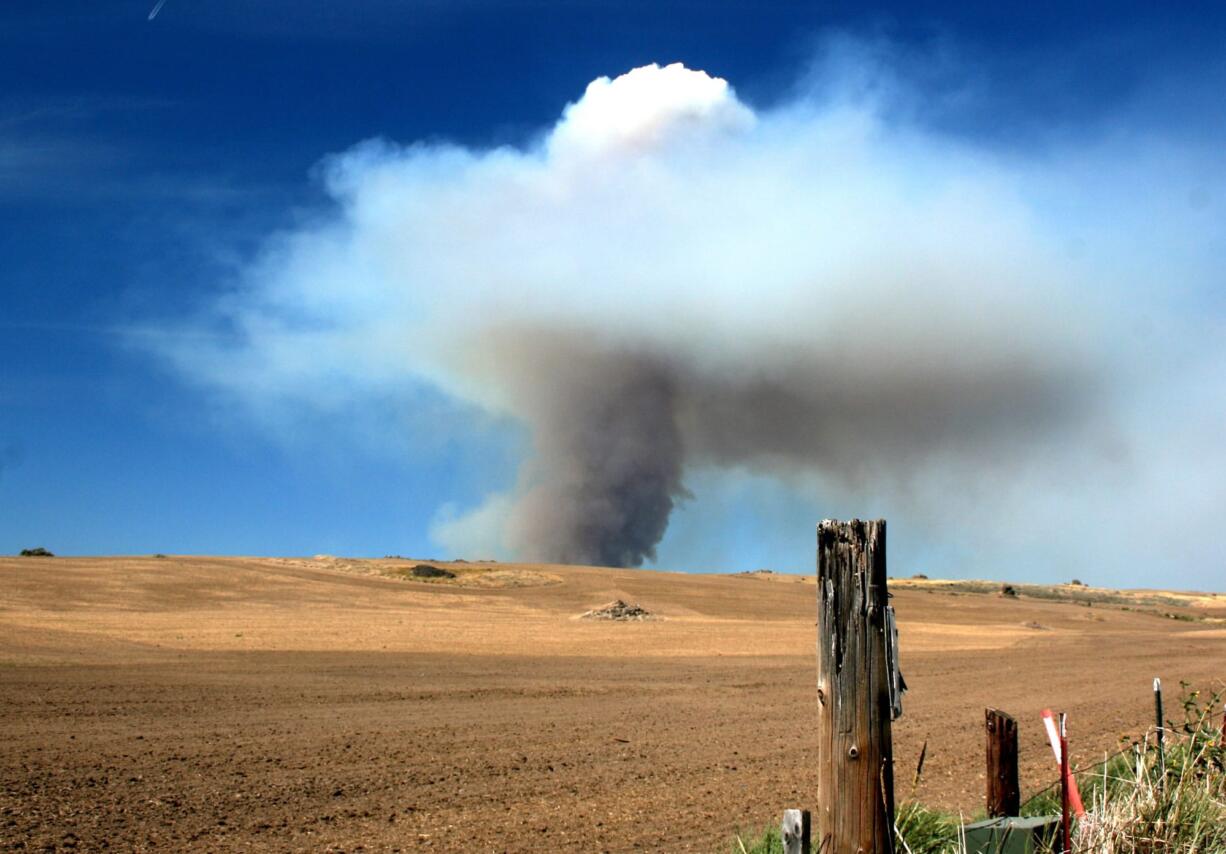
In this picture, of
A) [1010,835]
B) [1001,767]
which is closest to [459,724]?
[1001,767]

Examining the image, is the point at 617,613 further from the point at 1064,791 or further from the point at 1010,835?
the point at 1064,791

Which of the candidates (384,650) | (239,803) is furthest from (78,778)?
(384,650)

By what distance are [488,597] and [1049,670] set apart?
148 feet

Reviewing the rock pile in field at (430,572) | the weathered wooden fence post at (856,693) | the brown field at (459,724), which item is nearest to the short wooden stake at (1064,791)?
the weathered wooden fence post at (856,693)

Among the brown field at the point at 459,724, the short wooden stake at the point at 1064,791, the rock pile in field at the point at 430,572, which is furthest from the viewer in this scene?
the rock pile in field at the point at 430,572

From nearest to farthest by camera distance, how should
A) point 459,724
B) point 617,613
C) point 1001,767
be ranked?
point 1001,767, point 459,724, point 617,613

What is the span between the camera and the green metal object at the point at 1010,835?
590cm

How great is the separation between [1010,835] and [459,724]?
1290 centimetres

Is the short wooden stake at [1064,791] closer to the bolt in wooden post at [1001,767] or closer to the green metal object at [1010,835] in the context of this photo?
the green metal object at [1010,835]

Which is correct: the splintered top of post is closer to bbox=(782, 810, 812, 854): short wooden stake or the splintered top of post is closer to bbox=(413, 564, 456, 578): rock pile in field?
bbox=(782, 810, 812, 854): short wooden stake

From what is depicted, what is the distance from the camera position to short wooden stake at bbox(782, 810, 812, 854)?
5004 mm

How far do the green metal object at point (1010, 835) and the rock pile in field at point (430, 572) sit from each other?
79603 millimetres

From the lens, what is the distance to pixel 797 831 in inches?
198

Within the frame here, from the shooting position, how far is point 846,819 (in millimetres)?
5066
